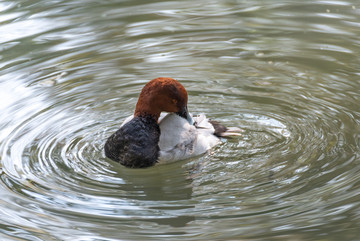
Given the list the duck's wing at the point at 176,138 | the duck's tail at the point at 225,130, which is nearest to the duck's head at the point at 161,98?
the duck's wing at the point at 176,138

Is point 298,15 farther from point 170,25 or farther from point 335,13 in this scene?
point 170,25

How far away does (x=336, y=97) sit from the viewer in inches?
273

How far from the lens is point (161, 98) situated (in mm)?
5980

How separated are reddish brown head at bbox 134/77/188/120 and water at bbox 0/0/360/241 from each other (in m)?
0.57

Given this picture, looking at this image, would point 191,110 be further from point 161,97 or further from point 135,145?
point 135,145

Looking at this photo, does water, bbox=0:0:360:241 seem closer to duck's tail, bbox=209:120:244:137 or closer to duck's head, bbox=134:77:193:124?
duck's tail, bbox=209:120:244:137

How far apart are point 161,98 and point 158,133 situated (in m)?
0.35

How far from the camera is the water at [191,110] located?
473cm

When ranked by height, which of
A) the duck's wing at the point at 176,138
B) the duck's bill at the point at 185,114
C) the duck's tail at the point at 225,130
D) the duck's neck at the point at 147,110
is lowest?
the duck's tail at the point at 225,130

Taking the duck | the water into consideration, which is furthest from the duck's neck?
the water

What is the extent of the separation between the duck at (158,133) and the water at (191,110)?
116mm

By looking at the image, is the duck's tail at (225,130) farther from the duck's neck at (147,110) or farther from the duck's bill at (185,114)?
the duck's neck at (147,110)

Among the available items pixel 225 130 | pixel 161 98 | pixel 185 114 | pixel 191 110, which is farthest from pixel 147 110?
pixel 191 110

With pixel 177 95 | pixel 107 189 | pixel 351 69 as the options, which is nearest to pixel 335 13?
pixel 351 69
